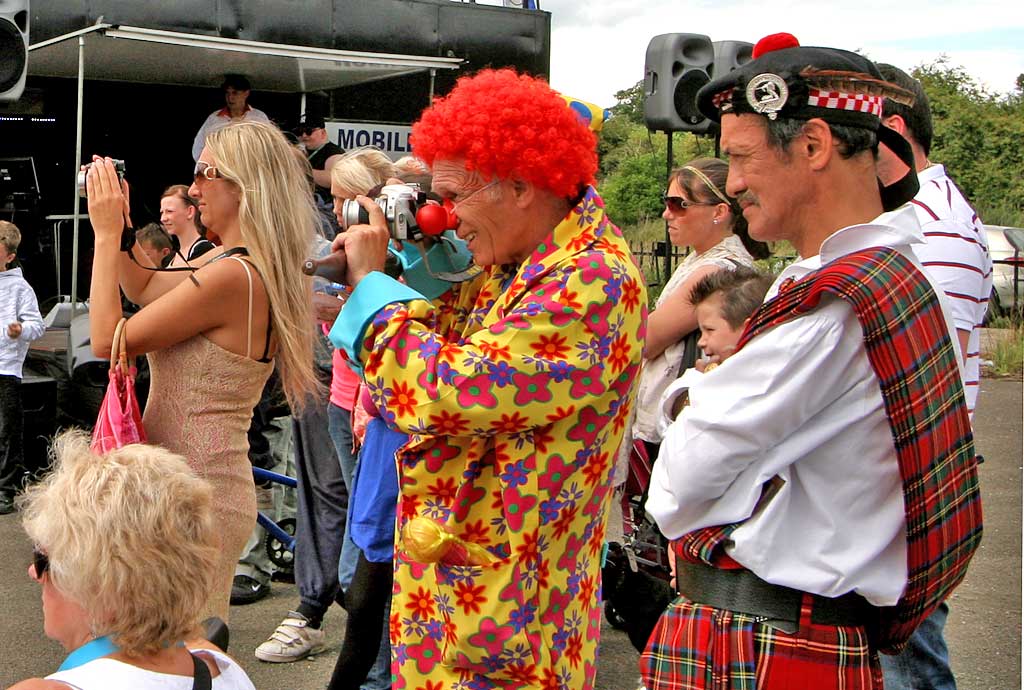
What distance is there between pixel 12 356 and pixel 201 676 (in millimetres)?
5294

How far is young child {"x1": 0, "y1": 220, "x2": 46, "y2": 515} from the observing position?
6.48m

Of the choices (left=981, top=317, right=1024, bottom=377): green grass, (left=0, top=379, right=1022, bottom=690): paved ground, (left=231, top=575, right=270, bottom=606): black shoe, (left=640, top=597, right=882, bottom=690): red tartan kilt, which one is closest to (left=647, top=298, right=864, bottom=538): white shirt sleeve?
(left=640, top=597, right=882, bottom=690): red tartan kilt

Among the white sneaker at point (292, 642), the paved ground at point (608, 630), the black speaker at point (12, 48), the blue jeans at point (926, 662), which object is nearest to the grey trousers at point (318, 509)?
the white sneaker at point (292, 642)

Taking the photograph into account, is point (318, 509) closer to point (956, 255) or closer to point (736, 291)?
point (736, 291)

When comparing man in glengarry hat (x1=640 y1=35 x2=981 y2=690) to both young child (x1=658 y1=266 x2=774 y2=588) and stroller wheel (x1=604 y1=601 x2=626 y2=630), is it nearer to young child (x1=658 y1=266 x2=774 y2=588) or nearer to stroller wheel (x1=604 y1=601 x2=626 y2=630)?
young child (x1=658 y1=266 x2=774 y2=588)

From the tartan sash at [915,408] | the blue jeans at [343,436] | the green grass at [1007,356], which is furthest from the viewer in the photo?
the green grass at [1007,356]

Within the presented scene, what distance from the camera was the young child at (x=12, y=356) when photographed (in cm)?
648

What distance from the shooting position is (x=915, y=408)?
5.21 ft

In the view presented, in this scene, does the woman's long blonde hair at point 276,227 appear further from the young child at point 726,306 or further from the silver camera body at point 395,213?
the young child at point 726,306

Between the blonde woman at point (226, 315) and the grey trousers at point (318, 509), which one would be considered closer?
the blonde woman at point (226, 315)

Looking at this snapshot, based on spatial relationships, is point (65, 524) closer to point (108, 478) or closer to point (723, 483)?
point (108, 478)

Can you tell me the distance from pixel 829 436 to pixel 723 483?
162 millimetres

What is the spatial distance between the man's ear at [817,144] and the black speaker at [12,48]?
5915 mm

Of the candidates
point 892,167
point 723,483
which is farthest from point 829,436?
point 892,167
